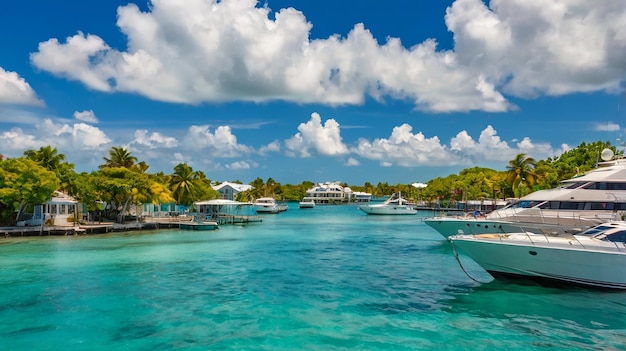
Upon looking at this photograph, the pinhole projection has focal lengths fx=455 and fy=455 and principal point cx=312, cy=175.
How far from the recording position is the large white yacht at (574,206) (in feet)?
88.7

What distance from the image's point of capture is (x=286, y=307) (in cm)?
1795

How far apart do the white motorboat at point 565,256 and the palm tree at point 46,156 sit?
190 ft

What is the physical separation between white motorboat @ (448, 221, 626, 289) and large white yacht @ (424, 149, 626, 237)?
6.22m

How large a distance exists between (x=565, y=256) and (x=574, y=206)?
1131cm

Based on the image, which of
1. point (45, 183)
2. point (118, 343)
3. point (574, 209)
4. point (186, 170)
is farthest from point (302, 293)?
point (186, 170)

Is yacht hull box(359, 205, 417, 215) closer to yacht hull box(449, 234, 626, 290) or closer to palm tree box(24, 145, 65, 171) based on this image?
palm tree box(24, 145, 65, 171)

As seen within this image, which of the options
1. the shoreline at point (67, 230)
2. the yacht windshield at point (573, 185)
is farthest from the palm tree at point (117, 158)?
the yacht windshield at point (573, 185)

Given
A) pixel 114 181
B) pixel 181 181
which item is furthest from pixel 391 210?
pixel 114 181

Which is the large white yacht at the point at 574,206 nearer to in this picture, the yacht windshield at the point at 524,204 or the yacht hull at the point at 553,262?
the yacht windshield at the point at 524,204

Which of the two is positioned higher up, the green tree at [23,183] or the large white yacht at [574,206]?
the green tree at [23,183]

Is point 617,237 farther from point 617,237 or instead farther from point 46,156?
point 46,156

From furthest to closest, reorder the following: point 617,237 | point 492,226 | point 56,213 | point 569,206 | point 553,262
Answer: point 56,213 → point 492,226 → point 569,206 → point 553,262 → point 617,237

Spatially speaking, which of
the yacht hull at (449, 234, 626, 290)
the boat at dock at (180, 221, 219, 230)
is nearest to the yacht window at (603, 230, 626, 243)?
the yacht hull at (449, 234, 626, 290)

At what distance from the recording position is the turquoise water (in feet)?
46.1
